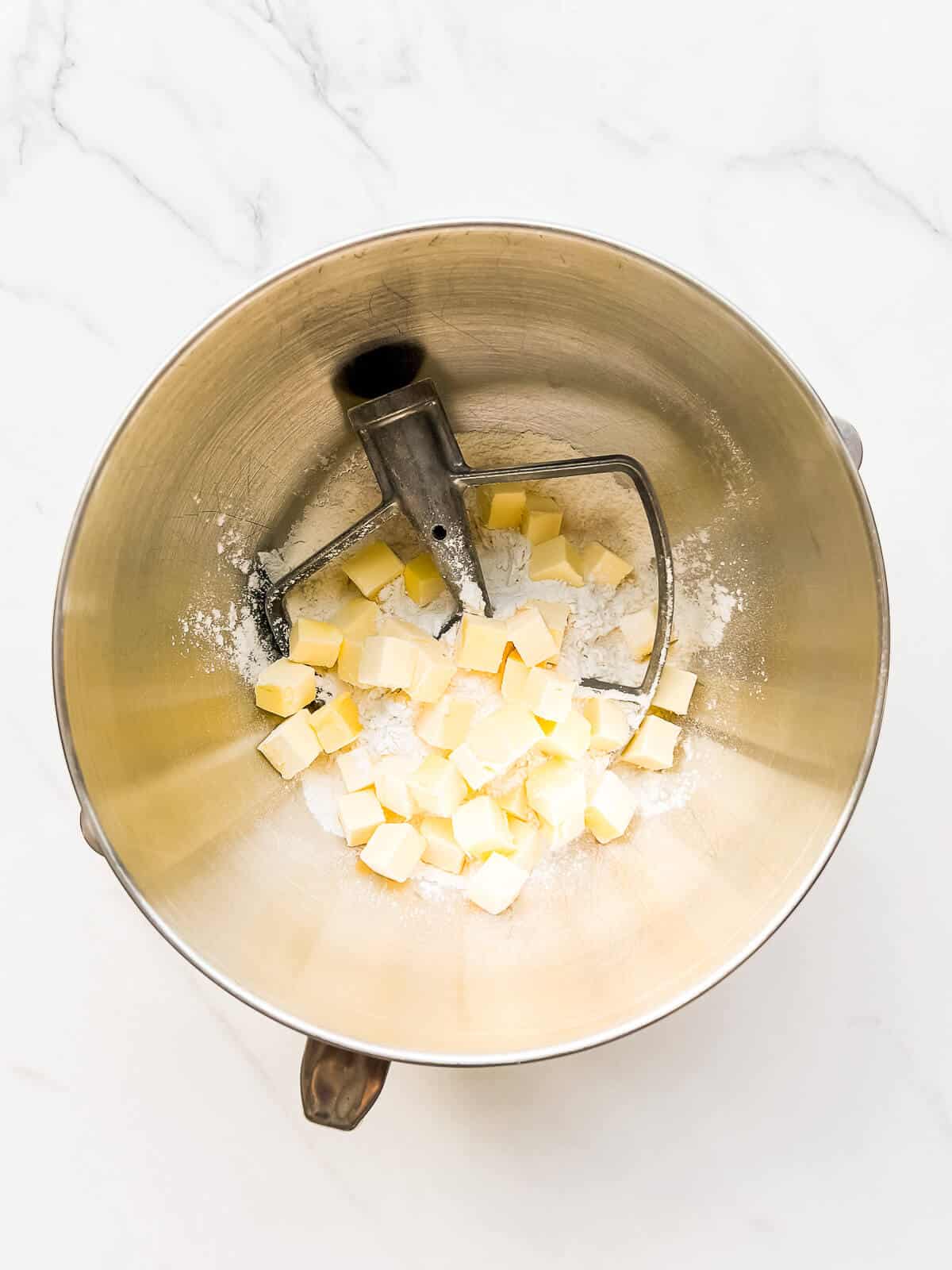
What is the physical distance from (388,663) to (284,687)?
9 cm

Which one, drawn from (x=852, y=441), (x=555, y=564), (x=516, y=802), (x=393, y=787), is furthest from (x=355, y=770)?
(x=852, y=441)

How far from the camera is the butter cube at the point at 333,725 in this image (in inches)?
33.0

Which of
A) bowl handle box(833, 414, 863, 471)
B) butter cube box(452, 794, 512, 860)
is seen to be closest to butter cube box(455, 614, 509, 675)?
butter cube box(452, 794, 512, 860)

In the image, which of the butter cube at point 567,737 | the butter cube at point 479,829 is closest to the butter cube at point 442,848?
the butter cube at point 479,829

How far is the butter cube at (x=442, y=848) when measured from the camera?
84cm

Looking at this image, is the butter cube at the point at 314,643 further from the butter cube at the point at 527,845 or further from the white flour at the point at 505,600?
the butter cube at the point at 527,845

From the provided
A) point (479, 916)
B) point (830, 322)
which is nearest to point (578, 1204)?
point (479, 916)

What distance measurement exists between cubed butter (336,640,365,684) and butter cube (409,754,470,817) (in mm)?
98

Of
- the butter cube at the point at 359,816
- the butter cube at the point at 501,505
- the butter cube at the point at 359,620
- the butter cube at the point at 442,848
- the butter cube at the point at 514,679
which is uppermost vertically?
the butter cube at the point at 501,505

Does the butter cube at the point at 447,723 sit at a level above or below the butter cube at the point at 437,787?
above

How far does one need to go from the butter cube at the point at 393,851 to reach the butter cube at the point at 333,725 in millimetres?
80

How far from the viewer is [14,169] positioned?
85cm

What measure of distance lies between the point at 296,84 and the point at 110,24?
164mm

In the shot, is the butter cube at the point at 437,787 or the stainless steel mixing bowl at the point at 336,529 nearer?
the stainless steel mixing bowl at the point at 336,529
